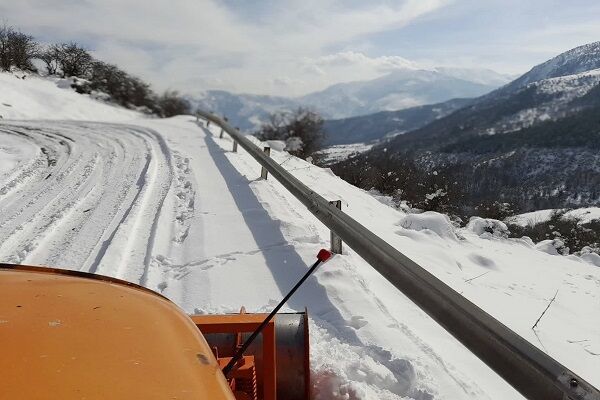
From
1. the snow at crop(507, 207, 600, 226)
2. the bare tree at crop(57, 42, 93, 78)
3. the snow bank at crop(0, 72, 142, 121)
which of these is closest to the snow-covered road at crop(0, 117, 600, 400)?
the snow at crop(507, 207, 600, 226)

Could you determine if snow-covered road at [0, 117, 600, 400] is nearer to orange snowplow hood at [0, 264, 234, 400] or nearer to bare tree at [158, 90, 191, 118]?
orange snowplow hood at [0, 264, 234, 400]

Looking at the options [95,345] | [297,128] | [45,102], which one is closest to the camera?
[95,345]

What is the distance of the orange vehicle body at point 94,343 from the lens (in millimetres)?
1271

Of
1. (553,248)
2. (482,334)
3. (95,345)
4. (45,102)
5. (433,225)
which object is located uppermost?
(45,102)

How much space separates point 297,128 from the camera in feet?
96.0

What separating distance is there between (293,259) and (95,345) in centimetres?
390

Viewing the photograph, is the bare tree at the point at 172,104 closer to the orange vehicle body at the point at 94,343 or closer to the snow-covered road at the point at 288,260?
the snow-covered road at the point at 288,260

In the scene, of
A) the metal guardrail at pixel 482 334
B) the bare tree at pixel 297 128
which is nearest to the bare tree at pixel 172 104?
the bare tree at pixel 297 128

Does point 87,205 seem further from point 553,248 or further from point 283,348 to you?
point 553,248

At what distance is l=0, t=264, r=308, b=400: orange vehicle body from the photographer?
1.27 meters

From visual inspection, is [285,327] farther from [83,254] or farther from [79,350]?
[83,254]

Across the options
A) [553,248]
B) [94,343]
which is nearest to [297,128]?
[553,248]

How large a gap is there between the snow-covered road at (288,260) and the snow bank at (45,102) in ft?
44.7

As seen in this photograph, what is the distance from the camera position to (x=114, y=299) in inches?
73.1
